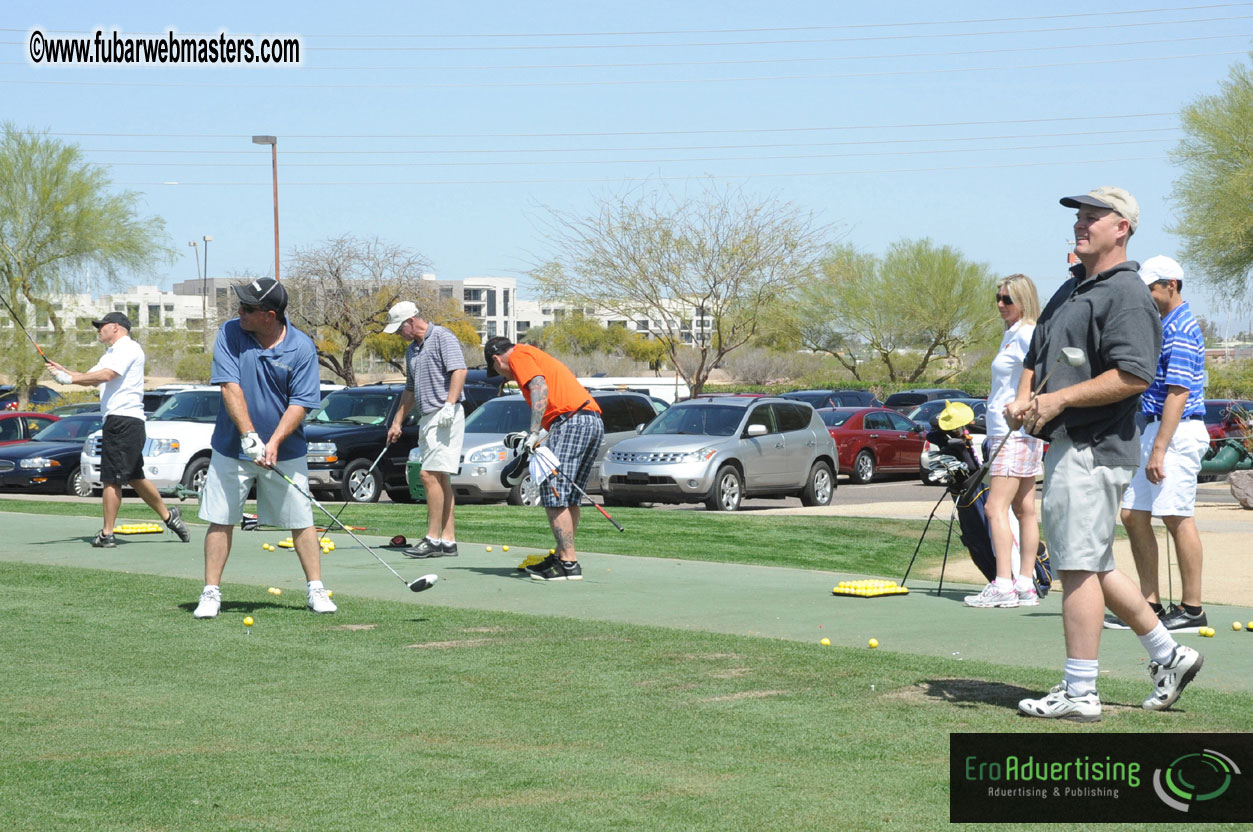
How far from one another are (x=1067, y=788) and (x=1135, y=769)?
271 mm

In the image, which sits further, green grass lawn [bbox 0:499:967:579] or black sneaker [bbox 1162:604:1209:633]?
green grass lawn [bbox 0:499:967:579]

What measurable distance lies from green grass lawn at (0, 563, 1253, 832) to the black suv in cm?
1151

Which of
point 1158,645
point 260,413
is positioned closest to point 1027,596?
point 1158,645

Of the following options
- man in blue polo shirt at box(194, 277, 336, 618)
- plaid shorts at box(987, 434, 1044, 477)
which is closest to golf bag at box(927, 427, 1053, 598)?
plaid shorts at box(987, 434, 1044, 477)

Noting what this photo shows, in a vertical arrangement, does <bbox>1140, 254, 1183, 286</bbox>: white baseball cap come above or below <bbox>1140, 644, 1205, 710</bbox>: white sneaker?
above

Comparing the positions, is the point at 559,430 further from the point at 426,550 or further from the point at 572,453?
the point at 426,550

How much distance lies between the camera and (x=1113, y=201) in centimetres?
556

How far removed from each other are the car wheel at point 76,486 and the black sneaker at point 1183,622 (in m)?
17.6

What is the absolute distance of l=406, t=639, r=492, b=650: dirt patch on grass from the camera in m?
7.40

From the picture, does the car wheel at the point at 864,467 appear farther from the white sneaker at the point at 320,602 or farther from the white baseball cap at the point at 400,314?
the white sneaker at the point at 320,602

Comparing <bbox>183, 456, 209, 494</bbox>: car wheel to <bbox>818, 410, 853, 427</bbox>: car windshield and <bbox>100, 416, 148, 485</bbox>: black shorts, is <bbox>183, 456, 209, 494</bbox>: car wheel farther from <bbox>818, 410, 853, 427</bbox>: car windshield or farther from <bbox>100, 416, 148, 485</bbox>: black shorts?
<bbox>818, 410, 853, 427</bbox>: car windshield

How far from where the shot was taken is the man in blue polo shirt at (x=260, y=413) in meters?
8.23

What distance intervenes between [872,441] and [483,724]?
22.2m

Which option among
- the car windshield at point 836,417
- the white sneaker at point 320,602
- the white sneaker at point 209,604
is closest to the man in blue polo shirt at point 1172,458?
the white sneaker at point 320,602
